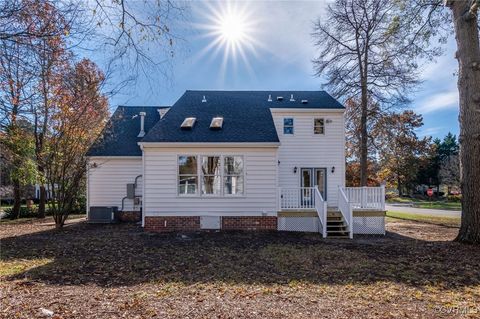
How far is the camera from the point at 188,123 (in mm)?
12008

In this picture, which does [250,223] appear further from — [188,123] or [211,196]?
[188,123]

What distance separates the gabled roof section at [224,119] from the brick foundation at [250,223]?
2854 millimetres

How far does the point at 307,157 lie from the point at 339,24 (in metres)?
8.39

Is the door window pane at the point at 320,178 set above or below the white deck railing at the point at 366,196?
above

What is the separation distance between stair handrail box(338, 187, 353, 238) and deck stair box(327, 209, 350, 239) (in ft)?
0.58

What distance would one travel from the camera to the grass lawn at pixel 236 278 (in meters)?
4.03

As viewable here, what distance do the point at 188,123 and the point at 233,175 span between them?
9.64 feet

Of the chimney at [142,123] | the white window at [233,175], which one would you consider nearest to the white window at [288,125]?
the white window at [233,175]

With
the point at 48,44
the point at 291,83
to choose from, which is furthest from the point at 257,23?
the point at 291,83

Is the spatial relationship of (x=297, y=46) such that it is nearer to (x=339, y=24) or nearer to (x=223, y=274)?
(x=339, y=24)

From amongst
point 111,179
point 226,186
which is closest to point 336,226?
point 226,186

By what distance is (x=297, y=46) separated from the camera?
43.5 feet

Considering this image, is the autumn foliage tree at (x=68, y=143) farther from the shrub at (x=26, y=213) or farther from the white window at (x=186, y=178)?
the shrub at (x=26, y=213)

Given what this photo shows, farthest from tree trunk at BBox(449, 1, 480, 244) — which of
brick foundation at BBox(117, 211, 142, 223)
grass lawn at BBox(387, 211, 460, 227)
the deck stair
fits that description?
brick foundation at BBox(117, 211, 142, 223)
